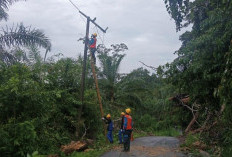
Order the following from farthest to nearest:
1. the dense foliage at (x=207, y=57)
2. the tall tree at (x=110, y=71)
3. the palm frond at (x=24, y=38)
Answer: the tall tree at (x=110, y=71) → the palm frond at (x=24, y=38) → the dense foliage at (x=207, y=57)

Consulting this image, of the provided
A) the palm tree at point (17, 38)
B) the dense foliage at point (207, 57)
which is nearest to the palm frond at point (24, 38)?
the palm tree at point (17, 38)

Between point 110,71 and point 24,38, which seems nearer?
point 24,38

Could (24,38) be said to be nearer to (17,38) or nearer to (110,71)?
(17,38)

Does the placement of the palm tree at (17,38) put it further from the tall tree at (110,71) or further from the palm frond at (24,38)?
the tall tree at (110,71)

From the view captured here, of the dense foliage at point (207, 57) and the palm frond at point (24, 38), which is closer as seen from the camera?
the dense foliage at point (207, 57)

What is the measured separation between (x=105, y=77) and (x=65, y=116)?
25.0 ft

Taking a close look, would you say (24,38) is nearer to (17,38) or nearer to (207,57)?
(17,38)

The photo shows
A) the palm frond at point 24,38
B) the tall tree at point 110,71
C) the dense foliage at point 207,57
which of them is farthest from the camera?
the tall tree at point 110,71

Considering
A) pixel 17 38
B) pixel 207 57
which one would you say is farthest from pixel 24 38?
pixel 207 57

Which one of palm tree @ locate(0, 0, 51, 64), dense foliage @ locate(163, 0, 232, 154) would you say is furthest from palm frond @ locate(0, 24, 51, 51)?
dense foliage @ locate(163, 0, 232, 154)

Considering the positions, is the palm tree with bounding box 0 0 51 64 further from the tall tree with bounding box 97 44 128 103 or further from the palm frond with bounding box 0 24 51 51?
the tall tree with bounding box 97 44 128 103

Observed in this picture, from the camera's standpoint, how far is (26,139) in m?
7.51

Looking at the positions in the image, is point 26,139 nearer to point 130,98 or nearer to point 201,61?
point 201,61

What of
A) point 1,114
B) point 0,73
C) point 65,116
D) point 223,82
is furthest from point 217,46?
point 65,116
